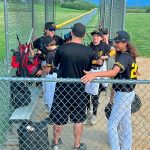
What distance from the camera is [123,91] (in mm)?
5156

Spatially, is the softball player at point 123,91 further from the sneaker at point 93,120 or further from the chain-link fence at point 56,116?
the sneaker at point 93,120

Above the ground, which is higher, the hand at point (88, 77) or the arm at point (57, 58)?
the arm at point (57, 58)

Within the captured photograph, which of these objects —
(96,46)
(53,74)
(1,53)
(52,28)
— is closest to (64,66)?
(53,74)

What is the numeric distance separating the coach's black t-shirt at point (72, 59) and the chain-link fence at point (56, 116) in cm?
17

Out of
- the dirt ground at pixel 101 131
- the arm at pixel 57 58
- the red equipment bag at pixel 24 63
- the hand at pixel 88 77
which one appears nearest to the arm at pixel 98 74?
the hand at pixel 88 77

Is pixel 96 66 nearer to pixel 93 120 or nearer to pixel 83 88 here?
pixel 93 120

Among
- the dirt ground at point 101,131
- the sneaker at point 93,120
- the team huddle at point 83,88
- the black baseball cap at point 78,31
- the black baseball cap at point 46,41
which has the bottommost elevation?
the dirt ground at point 101,131

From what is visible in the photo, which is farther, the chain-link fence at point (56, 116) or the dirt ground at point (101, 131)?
the dirt ground at point (101, 131)

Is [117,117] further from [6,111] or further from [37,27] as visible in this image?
[37,27]

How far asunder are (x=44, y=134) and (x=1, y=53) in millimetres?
11060

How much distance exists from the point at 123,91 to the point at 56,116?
1.07 meters

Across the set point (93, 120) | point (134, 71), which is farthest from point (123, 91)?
point (93, 120)

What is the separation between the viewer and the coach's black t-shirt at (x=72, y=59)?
5.28 metres

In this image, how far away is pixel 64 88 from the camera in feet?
17.4
